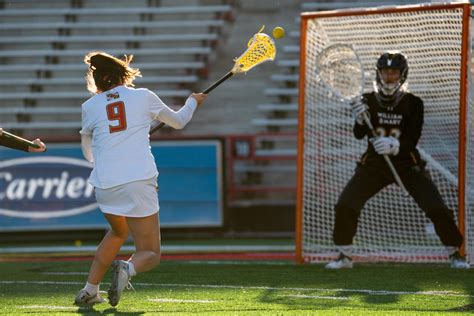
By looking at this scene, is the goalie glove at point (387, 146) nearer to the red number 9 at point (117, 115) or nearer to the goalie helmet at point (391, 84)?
the goalie helmet at point (391, 84)

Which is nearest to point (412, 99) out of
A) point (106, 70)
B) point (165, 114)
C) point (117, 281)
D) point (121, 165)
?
point (165, 114)

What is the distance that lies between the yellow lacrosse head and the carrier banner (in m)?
5.44

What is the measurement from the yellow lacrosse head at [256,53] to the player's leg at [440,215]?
1.78m

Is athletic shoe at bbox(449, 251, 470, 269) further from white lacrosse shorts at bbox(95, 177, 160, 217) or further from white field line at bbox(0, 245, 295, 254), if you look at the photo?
white lacrosse shorts at bbox(95, 177, 160, 217)

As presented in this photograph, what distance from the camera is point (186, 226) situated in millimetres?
12328

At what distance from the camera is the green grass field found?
5848 millimetres

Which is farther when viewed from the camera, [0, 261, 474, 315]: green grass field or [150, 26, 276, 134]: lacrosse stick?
[150, 26, 276, 134]: lacrosse stick

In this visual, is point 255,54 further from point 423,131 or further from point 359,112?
point 423,131

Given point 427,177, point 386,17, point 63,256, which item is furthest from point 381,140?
point 63,256

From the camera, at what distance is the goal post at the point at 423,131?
8609 mm

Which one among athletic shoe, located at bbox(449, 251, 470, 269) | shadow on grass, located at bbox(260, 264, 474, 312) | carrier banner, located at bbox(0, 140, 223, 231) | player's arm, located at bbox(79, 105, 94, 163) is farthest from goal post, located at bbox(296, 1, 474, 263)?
player's arm, located at bbox(79, 105, 94, 163)

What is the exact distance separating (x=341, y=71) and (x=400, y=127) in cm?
62

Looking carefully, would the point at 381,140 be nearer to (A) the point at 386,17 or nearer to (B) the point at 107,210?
(A) the point at 386,17

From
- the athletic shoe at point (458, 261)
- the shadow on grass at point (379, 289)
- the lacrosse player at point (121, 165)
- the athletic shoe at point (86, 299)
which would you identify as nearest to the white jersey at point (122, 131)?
the lacrosse player at point (121, 165)
